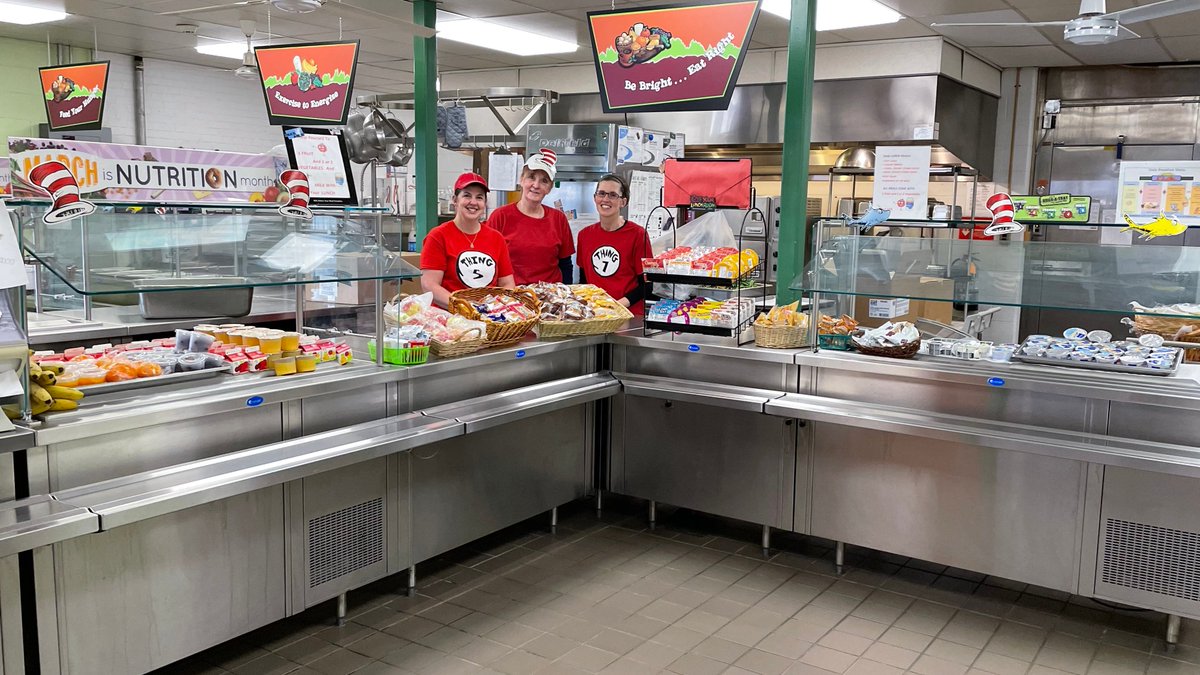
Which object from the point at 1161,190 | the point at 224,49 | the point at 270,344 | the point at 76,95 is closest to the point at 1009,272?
the point at 1161,190

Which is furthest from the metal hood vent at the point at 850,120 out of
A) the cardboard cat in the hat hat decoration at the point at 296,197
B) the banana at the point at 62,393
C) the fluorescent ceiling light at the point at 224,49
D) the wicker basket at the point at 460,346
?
the banana at the point at 62,393

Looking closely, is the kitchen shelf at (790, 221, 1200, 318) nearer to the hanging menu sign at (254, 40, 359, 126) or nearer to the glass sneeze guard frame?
the glass sneeze guard frame

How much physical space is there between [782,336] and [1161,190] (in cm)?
307

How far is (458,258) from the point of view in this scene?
498 cm

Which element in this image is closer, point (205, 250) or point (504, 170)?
point (205, 250)

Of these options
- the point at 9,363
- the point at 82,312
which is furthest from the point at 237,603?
the point at 82,312

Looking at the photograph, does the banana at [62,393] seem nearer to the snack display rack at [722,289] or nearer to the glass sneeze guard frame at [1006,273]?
the snack display rack at [722,289]

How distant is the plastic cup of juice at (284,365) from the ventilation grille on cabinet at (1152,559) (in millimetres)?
3294

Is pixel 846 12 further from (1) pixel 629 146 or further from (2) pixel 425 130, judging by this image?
(2) pixel 425 130

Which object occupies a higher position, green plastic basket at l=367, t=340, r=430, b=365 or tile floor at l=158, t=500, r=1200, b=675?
green plastic basket at l=367, t=340, r=430, b=365

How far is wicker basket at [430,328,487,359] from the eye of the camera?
4074mm

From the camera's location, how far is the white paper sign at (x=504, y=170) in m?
8.49

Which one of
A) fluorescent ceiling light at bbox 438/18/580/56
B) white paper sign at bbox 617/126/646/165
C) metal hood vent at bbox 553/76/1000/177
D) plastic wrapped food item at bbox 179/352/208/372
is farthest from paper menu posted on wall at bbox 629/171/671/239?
plastic wrapped food item at bbox 179/352/208/372

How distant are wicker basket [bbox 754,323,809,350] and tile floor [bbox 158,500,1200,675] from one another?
3.44 ft
